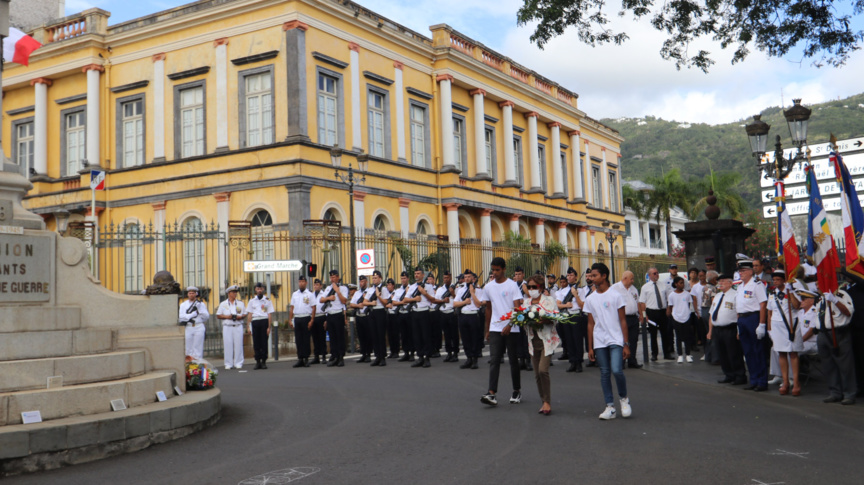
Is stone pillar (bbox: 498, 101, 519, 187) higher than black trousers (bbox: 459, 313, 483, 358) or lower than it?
higher

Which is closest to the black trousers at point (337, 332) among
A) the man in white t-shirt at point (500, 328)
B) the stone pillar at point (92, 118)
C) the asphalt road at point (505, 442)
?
the asphalt road at point (505, 442)

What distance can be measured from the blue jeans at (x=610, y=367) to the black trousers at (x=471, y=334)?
647cm

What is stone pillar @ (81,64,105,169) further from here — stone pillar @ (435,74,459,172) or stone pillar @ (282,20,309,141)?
stone pillar @ (435,74,459,172)

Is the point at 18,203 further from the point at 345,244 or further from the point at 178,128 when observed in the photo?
the point at 178,128

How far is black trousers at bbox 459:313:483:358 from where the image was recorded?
626 inches

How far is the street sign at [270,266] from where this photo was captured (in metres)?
20.0

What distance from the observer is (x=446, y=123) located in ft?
114

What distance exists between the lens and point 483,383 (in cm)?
1305

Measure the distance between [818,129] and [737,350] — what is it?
6670 centimetres

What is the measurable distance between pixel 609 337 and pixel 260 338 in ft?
33.8

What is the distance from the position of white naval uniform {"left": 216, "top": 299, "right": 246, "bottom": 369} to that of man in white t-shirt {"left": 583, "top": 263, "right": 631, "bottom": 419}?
34.6ft

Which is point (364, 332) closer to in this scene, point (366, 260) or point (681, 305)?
point (366, 260)

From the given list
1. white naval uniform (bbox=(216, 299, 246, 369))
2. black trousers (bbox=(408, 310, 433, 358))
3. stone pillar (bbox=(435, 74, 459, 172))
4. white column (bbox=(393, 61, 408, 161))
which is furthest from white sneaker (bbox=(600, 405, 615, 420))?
stone pillar (bbox=(435, 74, 459, 172))

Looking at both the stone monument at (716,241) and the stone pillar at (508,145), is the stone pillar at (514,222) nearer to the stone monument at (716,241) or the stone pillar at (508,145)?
the stone pillar at (508,145)
